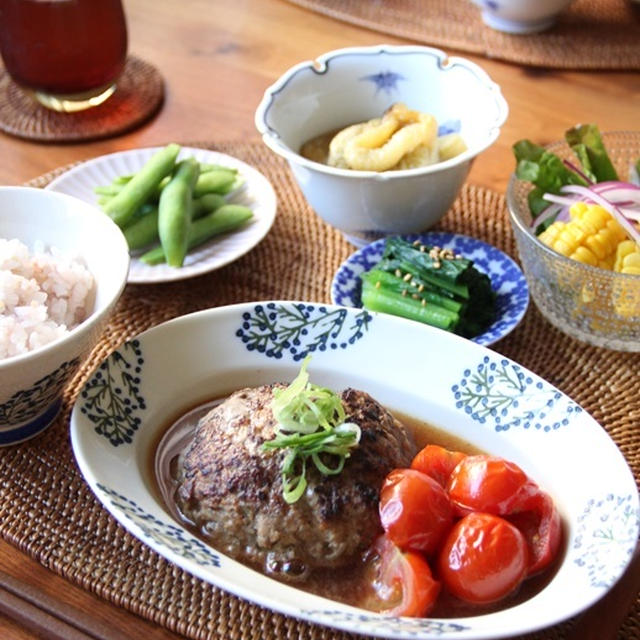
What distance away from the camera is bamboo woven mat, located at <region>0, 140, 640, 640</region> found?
1286mm

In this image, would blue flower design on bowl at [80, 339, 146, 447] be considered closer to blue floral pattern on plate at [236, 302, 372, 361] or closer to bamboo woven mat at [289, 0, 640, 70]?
blue floral pattern on plate at [236, 302, 372, 361]

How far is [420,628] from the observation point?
1115 mm

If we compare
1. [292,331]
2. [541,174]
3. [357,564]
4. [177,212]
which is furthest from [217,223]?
[357,564]

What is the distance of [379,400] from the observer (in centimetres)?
159

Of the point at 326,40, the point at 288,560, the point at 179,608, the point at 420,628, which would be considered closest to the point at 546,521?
the point at 420,628

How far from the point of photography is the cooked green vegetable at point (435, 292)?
1.79 metres

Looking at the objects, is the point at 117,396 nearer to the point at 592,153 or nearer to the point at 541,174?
the point at 541,174

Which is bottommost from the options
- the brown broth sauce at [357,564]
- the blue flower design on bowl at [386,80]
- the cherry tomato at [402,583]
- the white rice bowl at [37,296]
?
the brown broth sauce at [357,564]

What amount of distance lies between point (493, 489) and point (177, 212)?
3.44ft

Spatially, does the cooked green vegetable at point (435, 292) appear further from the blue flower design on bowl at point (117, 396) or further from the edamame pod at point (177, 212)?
the blue flower design on bowl at point (117, 396)

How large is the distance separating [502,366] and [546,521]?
0.31 meters

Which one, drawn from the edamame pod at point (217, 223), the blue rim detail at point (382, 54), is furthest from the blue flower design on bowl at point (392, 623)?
the blue rim detail at point (382, 54)

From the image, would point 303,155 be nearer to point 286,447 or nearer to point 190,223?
point 190,223

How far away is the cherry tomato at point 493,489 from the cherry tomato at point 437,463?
5cm
